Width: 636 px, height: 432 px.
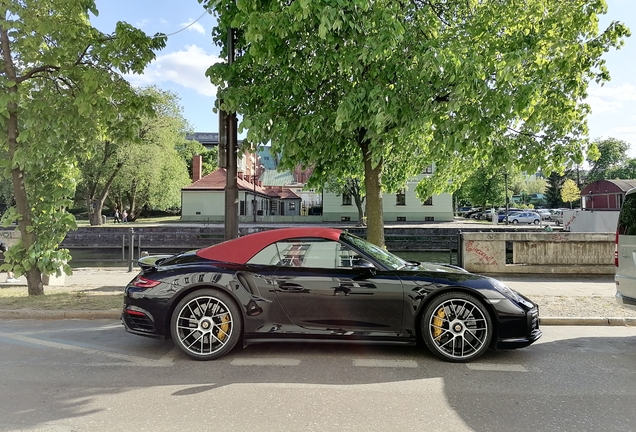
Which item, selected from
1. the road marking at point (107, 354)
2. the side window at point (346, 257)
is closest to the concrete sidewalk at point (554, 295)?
the road marking at point (107, 354)

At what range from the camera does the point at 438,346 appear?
4480 mm

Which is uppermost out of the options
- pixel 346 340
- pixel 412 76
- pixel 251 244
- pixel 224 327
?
pixel 412 76

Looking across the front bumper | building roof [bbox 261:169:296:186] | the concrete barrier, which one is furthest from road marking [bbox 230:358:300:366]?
building roof [bbox 261:169:296:186]

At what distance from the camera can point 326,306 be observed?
4477 millimetres

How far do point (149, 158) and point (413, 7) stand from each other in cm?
3065

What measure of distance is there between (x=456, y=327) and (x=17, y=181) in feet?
25.9

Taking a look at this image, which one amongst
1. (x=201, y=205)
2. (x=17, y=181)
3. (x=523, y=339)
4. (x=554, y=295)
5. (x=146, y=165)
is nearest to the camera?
(x=523, y=339)

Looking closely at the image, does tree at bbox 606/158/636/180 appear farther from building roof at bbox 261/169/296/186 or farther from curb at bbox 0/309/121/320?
curb at bbox 0/309/121/320

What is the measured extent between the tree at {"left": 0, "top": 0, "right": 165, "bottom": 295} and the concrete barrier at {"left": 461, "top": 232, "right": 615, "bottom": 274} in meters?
9.10

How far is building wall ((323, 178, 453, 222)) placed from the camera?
44000mm

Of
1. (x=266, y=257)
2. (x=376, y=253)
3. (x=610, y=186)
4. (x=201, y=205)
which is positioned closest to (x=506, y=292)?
(x=376, y=253)

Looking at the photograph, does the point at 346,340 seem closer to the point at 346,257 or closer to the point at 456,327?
the point at 346,257

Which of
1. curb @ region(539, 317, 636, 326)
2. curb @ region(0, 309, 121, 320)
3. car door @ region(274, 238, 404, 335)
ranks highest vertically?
car door @ region(274, 238, 404, 335)

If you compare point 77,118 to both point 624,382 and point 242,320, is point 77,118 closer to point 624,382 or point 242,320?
point 242,320
